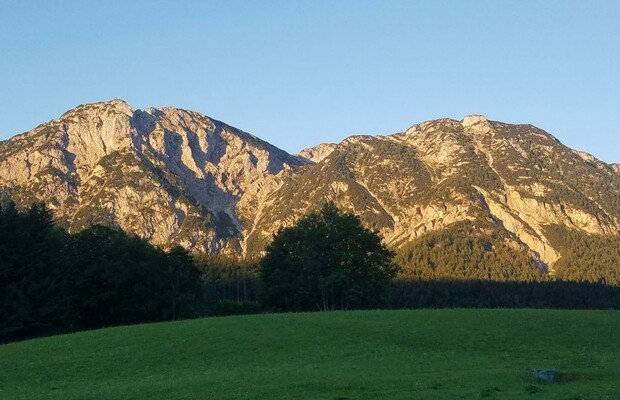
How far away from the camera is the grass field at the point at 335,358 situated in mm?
30031

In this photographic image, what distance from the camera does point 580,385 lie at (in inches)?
1137

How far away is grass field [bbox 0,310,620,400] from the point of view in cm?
3003

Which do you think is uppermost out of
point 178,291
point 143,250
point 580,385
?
point 143,250

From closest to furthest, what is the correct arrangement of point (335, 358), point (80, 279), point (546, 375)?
point (546, 375) < point (335, 358) < point (80, 279)

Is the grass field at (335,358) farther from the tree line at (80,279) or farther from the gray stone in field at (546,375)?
the tree line at (80,279)

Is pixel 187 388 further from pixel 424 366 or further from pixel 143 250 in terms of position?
pixel 143 250

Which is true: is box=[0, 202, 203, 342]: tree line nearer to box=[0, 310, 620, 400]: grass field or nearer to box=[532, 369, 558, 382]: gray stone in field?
box=[0, 310, 620, 400]: grass field

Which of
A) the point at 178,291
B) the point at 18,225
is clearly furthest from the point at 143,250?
the point at 18,225

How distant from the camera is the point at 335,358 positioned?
→ 42219mm

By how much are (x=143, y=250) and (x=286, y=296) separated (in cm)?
2218

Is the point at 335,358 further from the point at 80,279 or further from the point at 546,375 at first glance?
the point at 80,279

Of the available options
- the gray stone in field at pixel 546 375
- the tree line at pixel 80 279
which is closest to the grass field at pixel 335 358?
the gray stone in field at pixel 546 375

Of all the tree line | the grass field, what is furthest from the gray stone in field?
the tree line

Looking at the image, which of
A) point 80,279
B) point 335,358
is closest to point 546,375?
point 335,358
